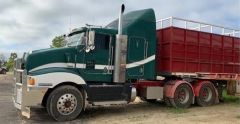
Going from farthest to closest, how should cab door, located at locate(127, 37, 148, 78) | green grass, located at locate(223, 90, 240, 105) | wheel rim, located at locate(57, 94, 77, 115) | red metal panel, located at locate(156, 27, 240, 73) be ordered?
green grass, located at locate(223, 90, 240, 105) → red metal panel, located at locate(156, 27, 240, 73) → cab door, located at locate(127, 37, 148, 78) → wheel rim, located at locate(57, 94, 77, 115)

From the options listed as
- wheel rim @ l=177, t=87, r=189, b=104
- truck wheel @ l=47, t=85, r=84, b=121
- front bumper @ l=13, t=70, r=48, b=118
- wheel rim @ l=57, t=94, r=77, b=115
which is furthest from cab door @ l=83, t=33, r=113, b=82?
wheel rim @ l=177, t=87, r=189, b=104

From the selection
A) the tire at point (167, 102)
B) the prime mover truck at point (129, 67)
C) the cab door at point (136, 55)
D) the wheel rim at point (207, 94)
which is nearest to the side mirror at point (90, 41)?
the prime mover truck at point (129, 67)

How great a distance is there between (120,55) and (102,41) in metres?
0.77

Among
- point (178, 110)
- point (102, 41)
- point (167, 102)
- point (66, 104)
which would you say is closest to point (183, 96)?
point (167, 102)

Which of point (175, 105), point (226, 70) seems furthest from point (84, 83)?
point (226, 70)

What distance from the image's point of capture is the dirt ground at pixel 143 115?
38.1 feet

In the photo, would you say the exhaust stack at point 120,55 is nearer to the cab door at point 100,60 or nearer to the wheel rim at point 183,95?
the cab door at point 100,60

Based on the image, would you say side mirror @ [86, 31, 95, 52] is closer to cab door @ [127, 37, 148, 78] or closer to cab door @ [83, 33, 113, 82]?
cab door @ [83, 33, 113, 82]

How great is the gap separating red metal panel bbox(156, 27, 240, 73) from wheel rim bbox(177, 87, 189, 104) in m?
0.77

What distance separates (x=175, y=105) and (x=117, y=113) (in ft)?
8.18

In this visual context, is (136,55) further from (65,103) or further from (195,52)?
(65,103)

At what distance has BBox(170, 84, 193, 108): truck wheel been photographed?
14664 mm

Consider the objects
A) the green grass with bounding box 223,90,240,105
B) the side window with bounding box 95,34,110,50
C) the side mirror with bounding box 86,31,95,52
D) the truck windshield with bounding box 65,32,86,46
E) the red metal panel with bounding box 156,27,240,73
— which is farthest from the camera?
the green grass with bounding box 223,90,240,105

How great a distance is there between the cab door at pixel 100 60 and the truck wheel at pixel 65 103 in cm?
92
